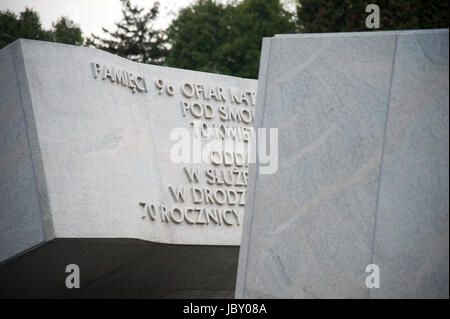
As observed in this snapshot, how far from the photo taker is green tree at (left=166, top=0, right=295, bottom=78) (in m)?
30.4

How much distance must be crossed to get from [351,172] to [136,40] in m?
31.0

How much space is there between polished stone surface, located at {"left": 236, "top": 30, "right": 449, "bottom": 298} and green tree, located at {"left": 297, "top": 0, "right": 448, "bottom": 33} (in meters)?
19.0

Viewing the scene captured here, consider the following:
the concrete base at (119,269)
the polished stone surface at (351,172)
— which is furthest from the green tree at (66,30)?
the polished stone surface at (351,172)

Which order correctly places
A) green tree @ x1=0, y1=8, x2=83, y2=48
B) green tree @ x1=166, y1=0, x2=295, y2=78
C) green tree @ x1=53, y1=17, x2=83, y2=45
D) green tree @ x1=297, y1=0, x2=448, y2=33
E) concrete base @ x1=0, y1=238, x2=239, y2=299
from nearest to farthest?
concrete base @ x1=0, y1=238, x2=239, y2=299
green tree @ x1=0, y1=8, x2=83, y2=48
green tree @ x1=297, y1=0, x2=448, y2=33
green tree @ x1=53, y1=17, x2=83, y2=45
green tree @ x1=166, y1=0, x2=295, y2=78

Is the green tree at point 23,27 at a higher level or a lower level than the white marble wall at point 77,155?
higher

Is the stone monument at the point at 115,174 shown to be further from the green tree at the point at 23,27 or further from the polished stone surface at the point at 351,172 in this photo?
the green tree at the point at 23,27

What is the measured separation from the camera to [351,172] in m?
5.05

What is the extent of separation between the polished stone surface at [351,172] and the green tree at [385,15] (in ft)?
62.2

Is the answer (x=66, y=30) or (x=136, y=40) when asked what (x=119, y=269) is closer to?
(x=66, y=30)

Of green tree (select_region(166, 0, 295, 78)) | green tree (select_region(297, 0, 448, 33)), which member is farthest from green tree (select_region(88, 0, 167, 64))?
→ green tree (select_region(297, 0, 448, 33))

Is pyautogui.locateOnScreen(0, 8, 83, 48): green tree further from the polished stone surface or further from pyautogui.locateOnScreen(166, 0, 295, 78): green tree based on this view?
the polished stone surface

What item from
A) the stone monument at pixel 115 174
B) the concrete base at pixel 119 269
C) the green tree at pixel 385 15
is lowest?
the concrete base at pixel 119 269

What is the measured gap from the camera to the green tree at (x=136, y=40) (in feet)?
113
